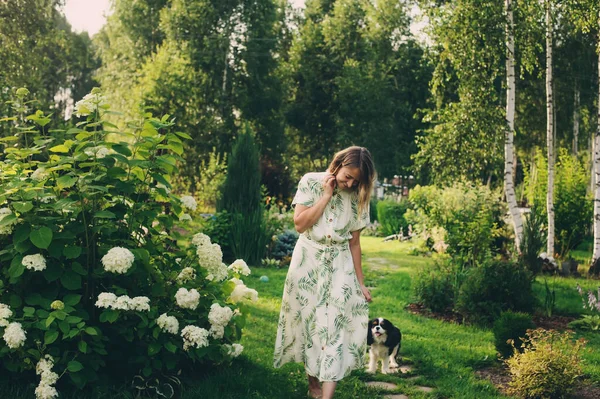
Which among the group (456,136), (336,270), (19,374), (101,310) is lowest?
(19,374)

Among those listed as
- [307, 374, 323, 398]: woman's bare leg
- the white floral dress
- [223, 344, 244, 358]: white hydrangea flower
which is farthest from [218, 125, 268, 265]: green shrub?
the white floral dress

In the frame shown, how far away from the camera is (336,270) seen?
12.7ft

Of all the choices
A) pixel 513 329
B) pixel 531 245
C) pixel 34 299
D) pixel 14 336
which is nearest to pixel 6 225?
pixel 34 299

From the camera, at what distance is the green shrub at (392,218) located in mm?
18406

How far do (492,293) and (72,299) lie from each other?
15.9ft

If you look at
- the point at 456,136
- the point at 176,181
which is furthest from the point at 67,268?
the point at 176,181

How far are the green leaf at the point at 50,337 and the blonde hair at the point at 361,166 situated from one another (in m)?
1.93

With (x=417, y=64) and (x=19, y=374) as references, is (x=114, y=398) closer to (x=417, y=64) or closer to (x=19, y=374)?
(x=19, y=374)

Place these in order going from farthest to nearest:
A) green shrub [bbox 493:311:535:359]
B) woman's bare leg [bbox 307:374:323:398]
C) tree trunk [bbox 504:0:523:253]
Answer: tree trunk [bbox 504:0:523:253], green shrub [bbox 493:311:535:359], woman's bare leg [bbox 307:374:323:398]

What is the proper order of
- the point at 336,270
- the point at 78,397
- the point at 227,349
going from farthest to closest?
the point at 227,349, the point at 336,270, the point at 78,397

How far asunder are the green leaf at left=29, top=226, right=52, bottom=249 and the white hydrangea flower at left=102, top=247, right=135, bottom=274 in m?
0.32

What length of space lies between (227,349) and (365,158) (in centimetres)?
170

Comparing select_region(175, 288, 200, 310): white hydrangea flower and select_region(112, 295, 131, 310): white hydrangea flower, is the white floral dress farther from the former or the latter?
select_region(112, 295, 131, 310): white hydrangea flower

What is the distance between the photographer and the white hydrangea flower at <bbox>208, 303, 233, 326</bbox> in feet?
12.4
